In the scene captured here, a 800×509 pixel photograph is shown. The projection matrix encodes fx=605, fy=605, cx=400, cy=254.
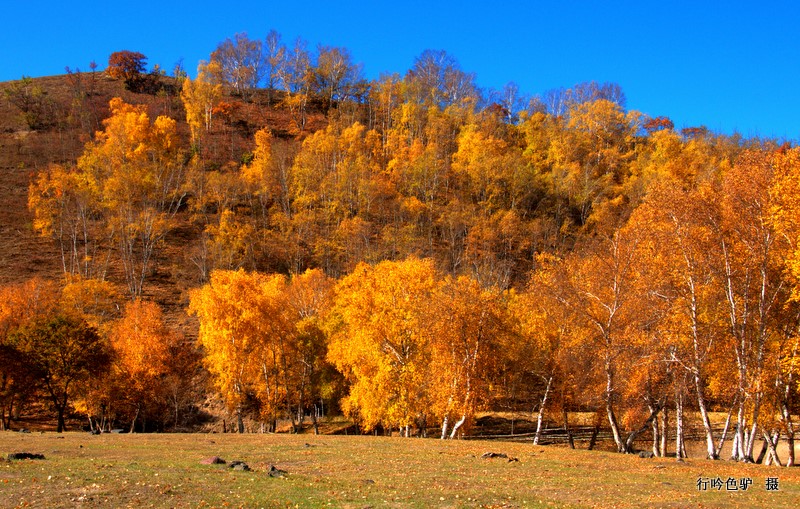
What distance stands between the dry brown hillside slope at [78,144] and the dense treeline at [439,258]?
8.59 feet

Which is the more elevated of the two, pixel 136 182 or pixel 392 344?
pixel 136 182

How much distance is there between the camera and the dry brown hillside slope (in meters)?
84.8

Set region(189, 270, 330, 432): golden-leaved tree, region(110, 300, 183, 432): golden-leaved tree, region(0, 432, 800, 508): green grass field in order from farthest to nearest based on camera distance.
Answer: region(110, 300, 183, 432): golden-leaved tree → region(189, 270, 330, 432): golden-leaved tree → region(0, 432, 800, 508): green grass field

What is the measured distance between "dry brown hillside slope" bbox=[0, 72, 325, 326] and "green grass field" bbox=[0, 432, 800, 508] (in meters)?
56.2

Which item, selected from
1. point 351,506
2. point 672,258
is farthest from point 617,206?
point 351,506

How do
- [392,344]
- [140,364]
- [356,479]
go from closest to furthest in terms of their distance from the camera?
[356,479]
[392,344]
[140,364]

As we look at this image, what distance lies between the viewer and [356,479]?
64.6ft

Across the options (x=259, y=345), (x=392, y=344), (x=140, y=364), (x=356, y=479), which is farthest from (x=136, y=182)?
(x=356, y=479)

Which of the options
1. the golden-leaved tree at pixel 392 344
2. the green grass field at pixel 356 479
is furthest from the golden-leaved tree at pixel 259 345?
the green grass field at pixel 356 479

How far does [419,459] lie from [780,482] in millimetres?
13311

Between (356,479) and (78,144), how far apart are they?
118 m

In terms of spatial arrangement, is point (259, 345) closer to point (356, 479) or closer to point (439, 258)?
point (356, 479)

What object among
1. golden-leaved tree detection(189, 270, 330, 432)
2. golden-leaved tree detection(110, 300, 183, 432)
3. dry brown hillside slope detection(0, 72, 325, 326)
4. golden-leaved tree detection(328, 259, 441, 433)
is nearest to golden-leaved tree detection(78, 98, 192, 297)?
dry brown hillside slope detection(0, 72, 325, 326)

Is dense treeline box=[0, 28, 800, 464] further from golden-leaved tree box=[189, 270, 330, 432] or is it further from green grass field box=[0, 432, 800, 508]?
green grass field box=[0, 432, 800, 508]
